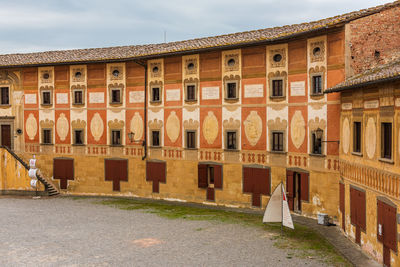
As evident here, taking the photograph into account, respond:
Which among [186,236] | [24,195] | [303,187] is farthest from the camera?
[24,195]

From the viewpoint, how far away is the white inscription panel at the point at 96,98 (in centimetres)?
2880

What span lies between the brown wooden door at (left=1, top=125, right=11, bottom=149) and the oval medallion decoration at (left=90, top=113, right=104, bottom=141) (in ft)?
24.0

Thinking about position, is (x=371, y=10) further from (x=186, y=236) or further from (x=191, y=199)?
(x=191, y=199)

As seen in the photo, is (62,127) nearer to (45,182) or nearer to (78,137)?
(78,137)

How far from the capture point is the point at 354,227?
16.6 metres

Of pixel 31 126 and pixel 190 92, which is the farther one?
pixel 31 126

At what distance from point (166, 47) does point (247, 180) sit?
11.2 metres

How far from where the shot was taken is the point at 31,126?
3067 cm

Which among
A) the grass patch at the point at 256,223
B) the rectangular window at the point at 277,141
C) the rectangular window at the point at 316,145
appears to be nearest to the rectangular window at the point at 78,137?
the grass patch at the point at 256,223

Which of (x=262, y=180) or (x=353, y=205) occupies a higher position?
(x=262, y=180)

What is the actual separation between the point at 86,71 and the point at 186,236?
16.0 meters

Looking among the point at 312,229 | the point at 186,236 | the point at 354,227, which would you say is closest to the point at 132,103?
the point at 186,236

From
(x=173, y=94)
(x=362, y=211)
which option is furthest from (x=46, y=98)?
(x=362, y=211)

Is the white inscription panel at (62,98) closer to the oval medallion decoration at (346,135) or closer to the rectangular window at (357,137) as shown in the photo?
the oval medallion decoration at (346,135)
